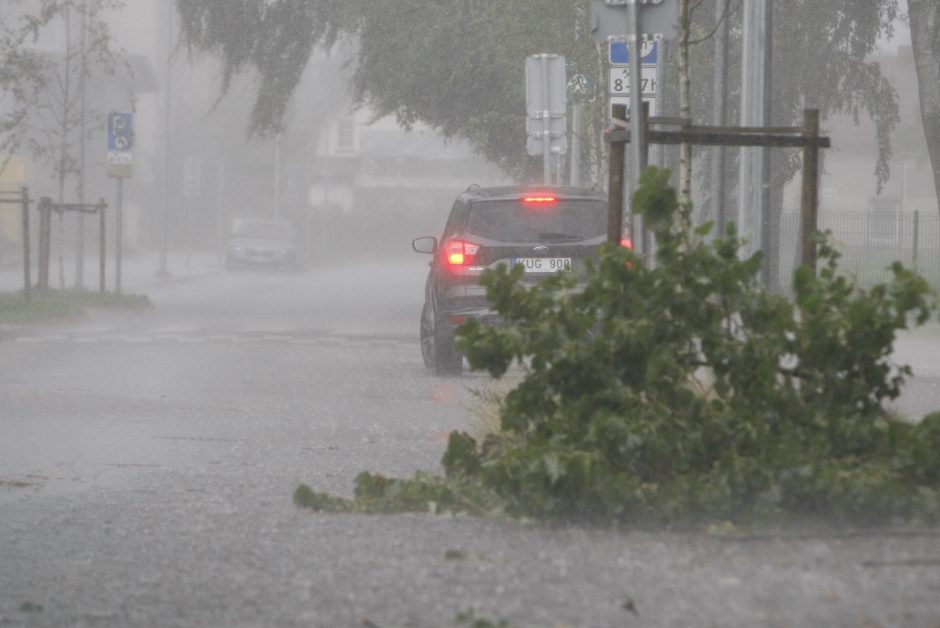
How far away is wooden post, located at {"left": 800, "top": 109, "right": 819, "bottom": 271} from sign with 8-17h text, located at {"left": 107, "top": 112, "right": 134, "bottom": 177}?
22956 millimetres

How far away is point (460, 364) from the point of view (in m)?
16.3

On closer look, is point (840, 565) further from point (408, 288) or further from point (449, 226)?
point (408, 288)

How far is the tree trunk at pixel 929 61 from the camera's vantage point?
93.9 ft

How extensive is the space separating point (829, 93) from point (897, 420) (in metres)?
25.6

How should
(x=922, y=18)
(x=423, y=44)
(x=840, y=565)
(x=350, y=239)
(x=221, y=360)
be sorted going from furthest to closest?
(x=350, y=239)
(x=423, y=44)
(x=922, y=18)
(x=221, y=360)
(x=840, y=565)

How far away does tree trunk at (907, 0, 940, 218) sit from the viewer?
2862 centimetres

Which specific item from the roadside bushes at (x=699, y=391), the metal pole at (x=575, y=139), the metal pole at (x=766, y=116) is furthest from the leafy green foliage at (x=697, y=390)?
the metal pole at (x=575, y=139)

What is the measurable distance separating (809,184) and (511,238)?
729 centimetres

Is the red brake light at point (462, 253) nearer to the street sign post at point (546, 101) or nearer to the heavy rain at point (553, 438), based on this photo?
the heavy rain at point (553, 438)

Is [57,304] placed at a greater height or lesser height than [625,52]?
lesser

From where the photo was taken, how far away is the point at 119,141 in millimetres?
30500

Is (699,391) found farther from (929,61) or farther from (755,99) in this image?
(929,61)

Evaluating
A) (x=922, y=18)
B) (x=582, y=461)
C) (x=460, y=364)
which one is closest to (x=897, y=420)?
(x=582, y=461)

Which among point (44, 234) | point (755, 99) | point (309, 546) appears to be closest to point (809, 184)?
point (309, 546)
